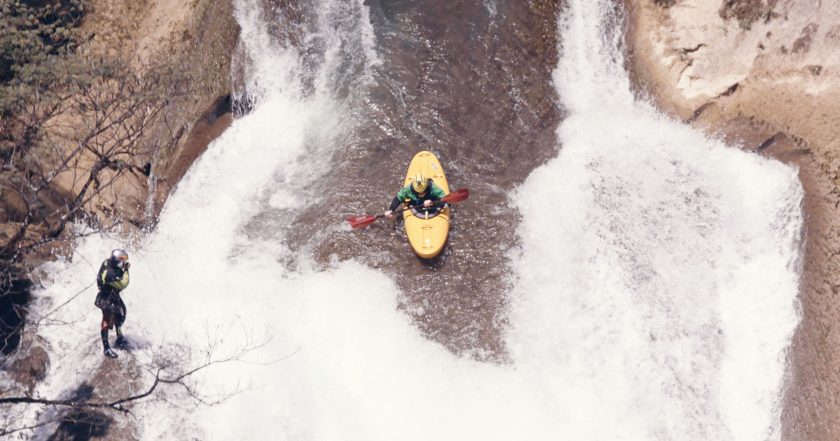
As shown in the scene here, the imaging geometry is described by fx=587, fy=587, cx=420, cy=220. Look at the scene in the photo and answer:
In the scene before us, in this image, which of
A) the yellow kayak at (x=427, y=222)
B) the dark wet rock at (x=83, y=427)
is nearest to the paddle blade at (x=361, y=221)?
the yellow kayak at (x=427, y=222)

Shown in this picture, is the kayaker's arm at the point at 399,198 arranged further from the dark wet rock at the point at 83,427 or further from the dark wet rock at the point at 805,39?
the dark wet rock at the point at 805,39

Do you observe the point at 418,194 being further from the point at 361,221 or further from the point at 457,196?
the point at 361,221

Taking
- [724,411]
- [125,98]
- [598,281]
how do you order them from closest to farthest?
[724,411]
[598,281]
[125,98]

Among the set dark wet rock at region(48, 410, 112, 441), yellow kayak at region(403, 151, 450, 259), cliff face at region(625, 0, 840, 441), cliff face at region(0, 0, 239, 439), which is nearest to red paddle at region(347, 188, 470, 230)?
yellow kayak at region(403, 151, 450, 259)

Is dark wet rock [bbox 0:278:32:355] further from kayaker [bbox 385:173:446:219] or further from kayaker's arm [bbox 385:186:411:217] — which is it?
kayaker [bbox 385:173:446:219]

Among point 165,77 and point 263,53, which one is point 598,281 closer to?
point 263,53

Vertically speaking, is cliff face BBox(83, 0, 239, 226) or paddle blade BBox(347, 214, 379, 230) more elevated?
cliff face BBox(83, 0, 239, 226)

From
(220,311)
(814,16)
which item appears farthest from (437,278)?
(814,16)
